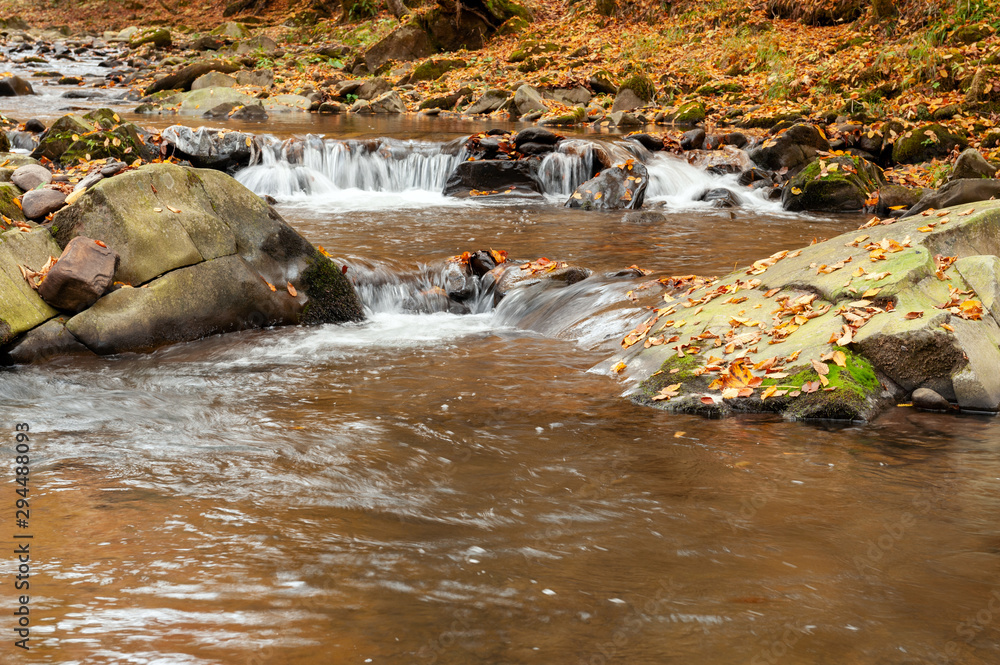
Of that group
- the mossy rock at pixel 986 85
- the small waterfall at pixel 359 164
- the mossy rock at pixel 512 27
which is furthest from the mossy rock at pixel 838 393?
the mossy rock at pixel 512 27

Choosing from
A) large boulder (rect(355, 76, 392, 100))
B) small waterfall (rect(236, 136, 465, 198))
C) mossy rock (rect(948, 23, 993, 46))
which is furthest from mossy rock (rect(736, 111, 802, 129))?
large boulder (rect(355, 76, 392, 100))

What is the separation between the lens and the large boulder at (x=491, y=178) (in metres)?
13.7

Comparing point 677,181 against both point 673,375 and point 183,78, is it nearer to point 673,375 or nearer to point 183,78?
point 673,375

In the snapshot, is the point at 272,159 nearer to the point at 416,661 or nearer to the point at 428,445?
the point at 428,445

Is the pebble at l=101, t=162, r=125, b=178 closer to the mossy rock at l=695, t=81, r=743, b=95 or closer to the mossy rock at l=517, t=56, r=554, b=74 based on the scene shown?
the mossy rock at l=695, t=81, r=743, b=95

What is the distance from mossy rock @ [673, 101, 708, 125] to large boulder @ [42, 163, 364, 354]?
1315cm

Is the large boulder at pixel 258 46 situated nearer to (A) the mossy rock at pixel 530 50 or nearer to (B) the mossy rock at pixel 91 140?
(A) the mossy rock at pixel 530 50

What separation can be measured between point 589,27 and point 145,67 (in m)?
15.8

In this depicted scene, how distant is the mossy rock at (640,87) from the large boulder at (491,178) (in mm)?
7576

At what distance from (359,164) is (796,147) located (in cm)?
784

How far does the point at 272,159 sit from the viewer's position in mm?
14008

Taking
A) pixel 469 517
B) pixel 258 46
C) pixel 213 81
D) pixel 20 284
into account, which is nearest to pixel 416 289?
pixel 20 284

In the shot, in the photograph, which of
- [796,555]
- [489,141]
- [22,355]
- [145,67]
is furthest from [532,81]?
[796,555]

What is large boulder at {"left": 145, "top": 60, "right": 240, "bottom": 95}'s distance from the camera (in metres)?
22.9
